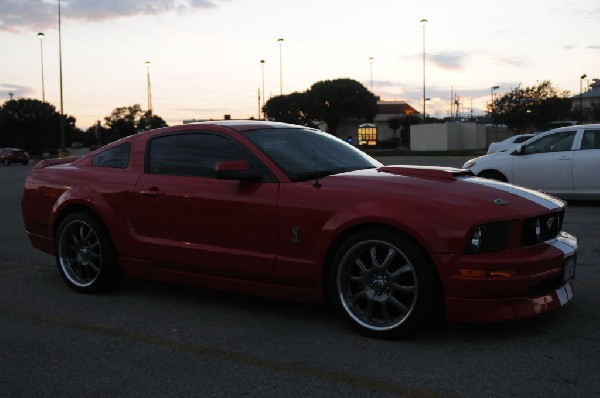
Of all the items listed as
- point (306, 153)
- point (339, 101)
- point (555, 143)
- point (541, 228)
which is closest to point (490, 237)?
point (541, 228)

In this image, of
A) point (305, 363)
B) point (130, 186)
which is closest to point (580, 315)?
point (305, 363)

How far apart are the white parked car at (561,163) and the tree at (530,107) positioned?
61477 millimetres

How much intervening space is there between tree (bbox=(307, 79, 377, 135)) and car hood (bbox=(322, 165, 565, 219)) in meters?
87.7

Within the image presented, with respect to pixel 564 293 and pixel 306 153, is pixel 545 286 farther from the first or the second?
pixel 306 153

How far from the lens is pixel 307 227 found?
4.39 m

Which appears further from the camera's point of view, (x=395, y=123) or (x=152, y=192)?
(x=395, y=123)

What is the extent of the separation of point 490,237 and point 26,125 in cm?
9148

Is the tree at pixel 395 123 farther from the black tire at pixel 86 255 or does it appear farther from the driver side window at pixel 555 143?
the black tire at pixel 86 255

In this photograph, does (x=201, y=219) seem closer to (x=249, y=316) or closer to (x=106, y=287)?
(x=249, y=316)

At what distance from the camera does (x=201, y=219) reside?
16.1ft

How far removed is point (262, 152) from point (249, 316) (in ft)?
4.07

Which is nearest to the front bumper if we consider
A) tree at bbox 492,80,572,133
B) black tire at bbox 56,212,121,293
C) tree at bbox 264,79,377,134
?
black tire at bbox 56,212,121,293

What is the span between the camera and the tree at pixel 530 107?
228ft

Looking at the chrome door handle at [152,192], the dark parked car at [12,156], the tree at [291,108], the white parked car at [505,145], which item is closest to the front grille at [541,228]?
the chrome door handle at [152,192]
